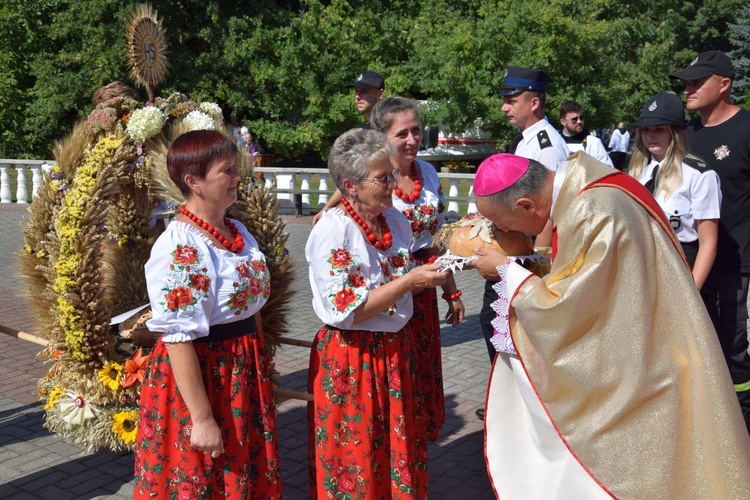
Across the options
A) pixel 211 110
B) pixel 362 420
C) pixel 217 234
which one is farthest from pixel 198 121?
pixel 362 420

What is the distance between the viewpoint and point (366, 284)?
131 inches

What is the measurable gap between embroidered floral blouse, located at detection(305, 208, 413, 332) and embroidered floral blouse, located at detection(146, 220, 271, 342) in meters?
0.30

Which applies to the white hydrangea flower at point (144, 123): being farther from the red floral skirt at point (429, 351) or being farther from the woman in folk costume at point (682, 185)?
the woman in folk costume at point (682, 185)

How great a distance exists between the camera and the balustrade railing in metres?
14.8

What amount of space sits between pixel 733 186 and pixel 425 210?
1.88m

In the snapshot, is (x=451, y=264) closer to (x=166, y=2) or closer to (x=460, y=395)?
(x=460, y=395)

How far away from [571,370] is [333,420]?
111 centimetres

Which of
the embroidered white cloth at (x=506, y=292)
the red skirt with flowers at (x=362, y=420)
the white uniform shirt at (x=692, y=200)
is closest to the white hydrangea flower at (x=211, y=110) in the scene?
the red skirt with flowers at (x=362, y=420)

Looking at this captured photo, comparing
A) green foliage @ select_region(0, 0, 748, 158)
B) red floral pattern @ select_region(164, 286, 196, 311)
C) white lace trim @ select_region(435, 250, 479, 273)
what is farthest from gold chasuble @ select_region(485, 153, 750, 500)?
green foliage @ select_region(0, 0, 748, 158)

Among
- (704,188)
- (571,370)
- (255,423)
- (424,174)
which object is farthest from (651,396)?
(424,174)

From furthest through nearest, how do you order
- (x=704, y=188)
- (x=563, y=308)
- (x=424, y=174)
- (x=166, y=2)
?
(x=166, y=2) < (x=424, y=174) < (x=704, y=188) < (x=563, y=308)

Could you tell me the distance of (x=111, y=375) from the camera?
14.4ft

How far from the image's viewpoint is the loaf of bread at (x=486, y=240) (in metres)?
3.22

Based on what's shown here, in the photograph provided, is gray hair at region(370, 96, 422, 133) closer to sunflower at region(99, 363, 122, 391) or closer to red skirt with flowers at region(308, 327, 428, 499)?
red skirt with flowers at region(308, 327, 428, 499)
